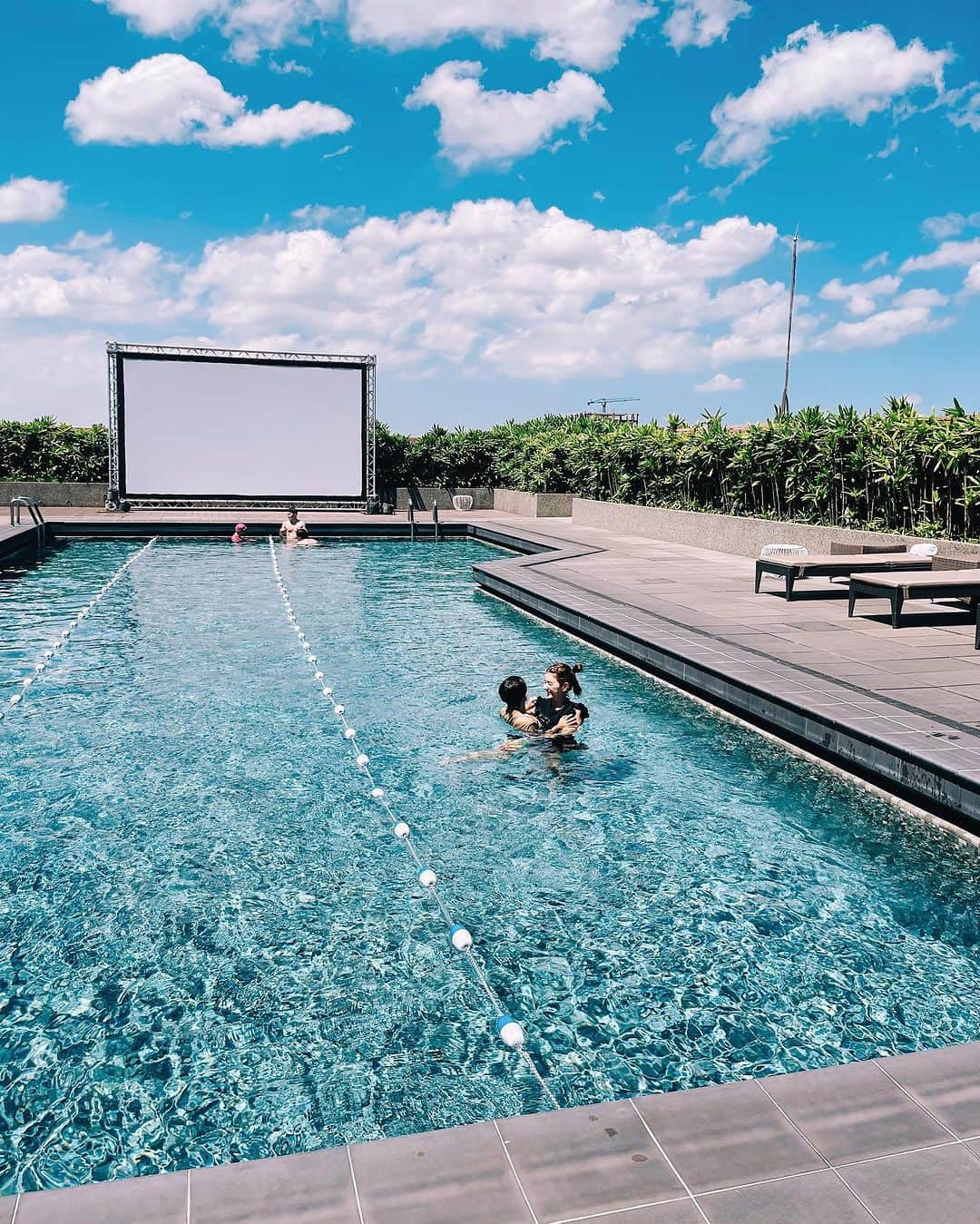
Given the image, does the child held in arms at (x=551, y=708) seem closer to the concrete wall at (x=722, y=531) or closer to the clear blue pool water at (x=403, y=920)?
the clear blue pool water at (x=403, y=920)

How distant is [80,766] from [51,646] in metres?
4.53

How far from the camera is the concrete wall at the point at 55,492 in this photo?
30.1 meters

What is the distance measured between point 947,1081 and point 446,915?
101 inches

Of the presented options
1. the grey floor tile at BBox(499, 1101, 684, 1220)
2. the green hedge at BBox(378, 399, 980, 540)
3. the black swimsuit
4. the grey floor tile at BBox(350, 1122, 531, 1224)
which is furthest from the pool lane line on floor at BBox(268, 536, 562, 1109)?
the green hedge at BBox(378, 399, 980, 540)

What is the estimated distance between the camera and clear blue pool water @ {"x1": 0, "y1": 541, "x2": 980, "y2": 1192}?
11.6 ft

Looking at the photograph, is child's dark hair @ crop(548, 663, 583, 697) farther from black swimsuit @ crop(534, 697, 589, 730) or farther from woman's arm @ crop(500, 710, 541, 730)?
woman's arm @ crop(500, 710, 541, 730)

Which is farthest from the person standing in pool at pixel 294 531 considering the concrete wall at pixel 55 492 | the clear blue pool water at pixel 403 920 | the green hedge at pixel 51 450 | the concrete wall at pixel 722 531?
the clear blue pool water at pixel 403 920

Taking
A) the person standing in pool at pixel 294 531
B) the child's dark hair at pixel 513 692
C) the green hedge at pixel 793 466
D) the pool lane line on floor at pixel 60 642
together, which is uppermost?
the green hedge at pixel 793 466

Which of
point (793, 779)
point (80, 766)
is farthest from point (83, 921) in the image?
point (793, 779)

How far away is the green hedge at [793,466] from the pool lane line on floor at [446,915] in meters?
10.8

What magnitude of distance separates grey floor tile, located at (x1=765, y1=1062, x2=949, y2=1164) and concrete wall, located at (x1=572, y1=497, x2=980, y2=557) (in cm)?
1263

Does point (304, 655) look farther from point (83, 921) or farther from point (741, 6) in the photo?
point (741, 6)

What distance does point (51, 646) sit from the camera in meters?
11.0

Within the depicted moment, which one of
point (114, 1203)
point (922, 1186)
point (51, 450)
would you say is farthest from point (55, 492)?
point (922, 1186)
